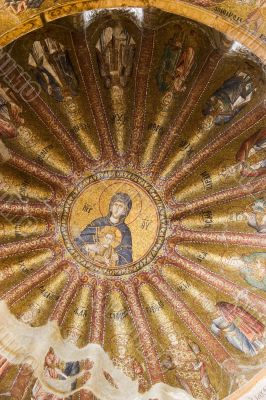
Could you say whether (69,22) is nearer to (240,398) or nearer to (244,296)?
(244,296)

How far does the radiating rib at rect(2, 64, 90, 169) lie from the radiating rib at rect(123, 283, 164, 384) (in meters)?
2.08

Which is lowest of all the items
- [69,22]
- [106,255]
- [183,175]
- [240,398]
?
[240,398]

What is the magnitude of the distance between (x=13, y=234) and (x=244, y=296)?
3.48 m

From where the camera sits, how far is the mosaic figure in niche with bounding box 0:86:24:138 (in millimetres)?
9031

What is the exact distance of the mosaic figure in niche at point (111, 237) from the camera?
415 inches

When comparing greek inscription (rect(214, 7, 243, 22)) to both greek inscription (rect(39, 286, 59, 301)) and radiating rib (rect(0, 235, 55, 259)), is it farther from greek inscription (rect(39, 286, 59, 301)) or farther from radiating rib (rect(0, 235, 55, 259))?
greek inscription (rect(39, 286, 59, 301))

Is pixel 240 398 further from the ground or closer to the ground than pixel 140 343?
closer to the ground

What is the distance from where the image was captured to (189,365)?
9.80 meters

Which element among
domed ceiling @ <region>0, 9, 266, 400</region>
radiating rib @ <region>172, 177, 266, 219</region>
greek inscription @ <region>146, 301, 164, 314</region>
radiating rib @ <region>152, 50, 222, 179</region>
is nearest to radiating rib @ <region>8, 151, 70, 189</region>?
domed ceiling @ <region>0, 9, 266, 400</region>

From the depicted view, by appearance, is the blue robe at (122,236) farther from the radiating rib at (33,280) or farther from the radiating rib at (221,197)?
the radiating rib at (221,197)

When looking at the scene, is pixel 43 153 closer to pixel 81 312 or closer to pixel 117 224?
pixel 117 224

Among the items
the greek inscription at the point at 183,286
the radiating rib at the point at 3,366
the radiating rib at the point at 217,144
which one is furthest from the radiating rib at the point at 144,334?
the radiating rib at the point at 3,366

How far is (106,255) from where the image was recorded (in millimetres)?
10578

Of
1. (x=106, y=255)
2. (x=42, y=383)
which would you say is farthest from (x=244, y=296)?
(x=42, y=383)
